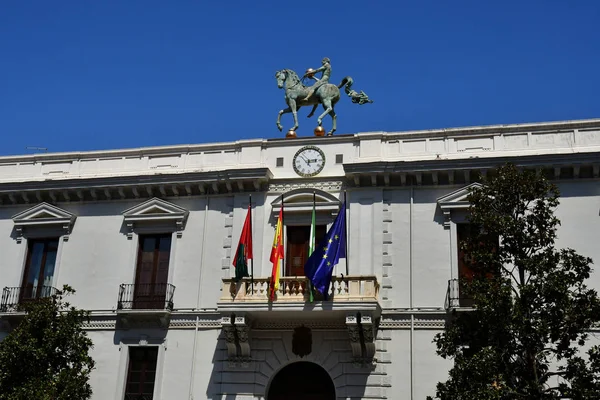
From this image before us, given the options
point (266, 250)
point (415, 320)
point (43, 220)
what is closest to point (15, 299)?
point (43, 220)

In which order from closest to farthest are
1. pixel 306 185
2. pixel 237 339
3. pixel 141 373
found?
pixel 237 339 < pixel 141 373 < pixel 306 185

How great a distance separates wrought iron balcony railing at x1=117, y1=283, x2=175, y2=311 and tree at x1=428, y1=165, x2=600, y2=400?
10631 millimetres

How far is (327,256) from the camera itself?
23.4 meters

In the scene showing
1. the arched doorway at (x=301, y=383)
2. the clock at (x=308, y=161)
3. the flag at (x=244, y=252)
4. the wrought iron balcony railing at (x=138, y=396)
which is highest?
the clock at (x=308, y=161)

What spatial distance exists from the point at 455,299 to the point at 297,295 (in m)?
4.84

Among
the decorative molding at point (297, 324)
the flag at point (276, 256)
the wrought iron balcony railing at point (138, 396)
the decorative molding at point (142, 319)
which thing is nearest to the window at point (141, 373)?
the wrought iron balcony railing at point (138, 396)

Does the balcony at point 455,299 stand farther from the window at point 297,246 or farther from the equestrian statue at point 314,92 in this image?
the equestrian statue at point 314,92

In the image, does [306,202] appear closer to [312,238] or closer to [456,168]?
[312,238]

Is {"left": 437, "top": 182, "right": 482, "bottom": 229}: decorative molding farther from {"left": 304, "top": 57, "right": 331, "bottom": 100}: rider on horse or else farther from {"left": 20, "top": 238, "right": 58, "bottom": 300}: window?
{"left": 20, "top": 238, "right": 58, "bottom": 300}: window

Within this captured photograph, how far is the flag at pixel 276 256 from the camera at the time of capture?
77.6 ft

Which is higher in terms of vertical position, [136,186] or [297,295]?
[136,186]

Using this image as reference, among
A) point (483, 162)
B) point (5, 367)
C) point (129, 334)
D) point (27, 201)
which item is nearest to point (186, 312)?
point (129, 334)

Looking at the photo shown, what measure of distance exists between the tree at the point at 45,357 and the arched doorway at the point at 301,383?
19.3 ft

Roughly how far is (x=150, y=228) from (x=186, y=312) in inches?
141
